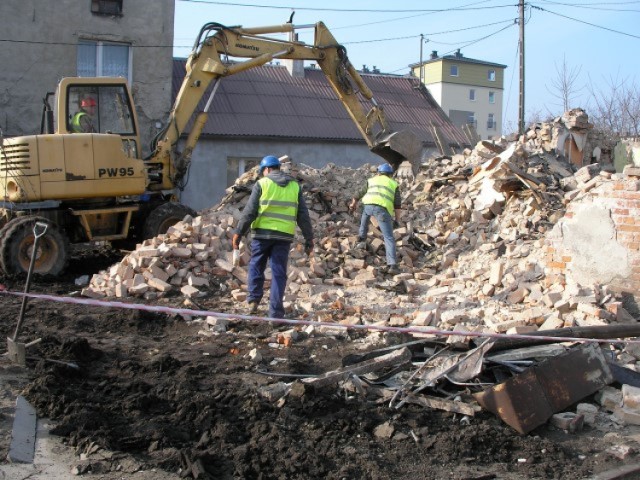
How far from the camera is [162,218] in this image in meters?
12.5

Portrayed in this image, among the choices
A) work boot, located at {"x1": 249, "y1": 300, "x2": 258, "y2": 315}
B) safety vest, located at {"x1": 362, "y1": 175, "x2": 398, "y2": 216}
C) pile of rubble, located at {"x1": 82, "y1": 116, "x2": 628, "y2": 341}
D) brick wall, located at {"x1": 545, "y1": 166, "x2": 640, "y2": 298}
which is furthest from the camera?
safety vest, located at {"x1": 362, "y1": 175, "x2": 398, "y2": 216}

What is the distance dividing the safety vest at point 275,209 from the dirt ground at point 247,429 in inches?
72.1

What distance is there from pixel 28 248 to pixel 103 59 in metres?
10.4

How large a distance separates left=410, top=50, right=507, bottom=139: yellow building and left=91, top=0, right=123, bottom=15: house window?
41380 mm

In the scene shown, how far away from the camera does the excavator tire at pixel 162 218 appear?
12375 mm

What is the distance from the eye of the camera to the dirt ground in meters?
4.34

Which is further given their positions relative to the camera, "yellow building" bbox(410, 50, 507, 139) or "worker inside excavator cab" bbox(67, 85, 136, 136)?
"yellow building" bbox(410, 50, 507, 139)

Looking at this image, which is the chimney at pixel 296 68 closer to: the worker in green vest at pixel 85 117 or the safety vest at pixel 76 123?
the worker in green vest at pixel 85 117

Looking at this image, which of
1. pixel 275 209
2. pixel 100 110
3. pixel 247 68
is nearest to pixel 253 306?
pixel 275 209

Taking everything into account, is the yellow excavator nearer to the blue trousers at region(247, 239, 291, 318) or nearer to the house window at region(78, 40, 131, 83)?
the blue trousers at region(247, 239, 291, 318)

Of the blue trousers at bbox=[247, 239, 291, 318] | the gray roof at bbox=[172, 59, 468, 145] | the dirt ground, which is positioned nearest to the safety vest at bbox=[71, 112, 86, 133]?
the blue trousers at bbox=[247, 239, 291, 318]

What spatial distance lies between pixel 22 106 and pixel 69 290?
10.4m

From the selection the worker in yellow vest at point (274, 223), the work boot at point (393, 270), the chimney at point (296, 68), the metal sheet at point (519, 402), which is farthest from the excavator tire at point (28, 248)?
the chimney at point (296, 68)

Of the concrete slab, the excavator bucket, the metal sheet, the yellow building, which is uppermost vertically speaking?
the yellow building
